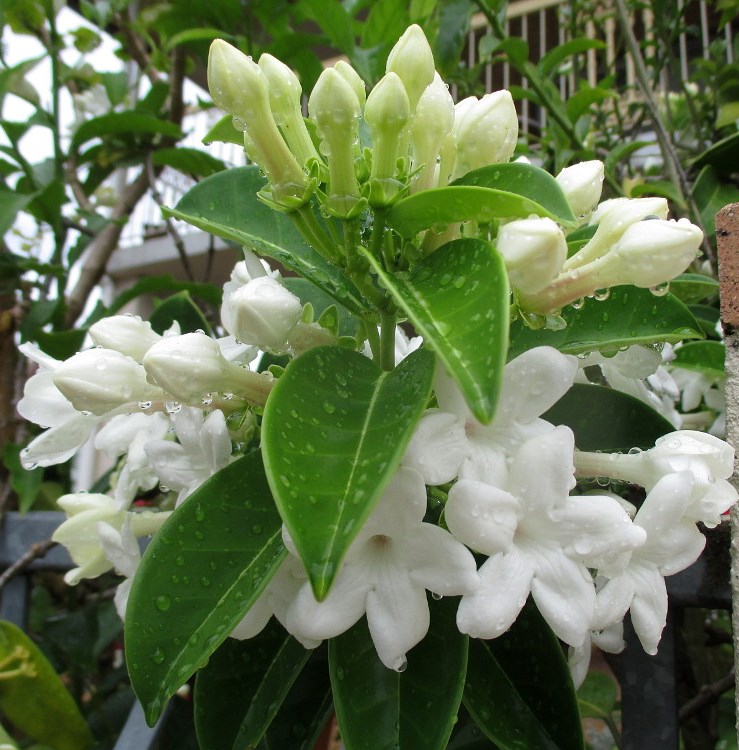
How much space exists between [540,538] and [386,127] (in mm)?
329

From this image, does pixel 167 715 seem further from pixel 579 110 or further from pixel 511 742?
pixel 579 110

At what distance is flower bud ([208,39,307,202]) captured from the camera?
562 mm

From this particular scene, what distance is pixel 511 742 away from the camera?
0.59m

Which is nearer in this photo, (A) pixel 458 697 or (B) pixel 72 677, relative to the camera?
(A) pixel 458 697

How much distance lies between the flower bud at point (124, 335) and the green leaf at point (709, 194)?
0.86 m

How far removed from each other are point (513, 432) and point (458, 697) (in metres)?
0.21

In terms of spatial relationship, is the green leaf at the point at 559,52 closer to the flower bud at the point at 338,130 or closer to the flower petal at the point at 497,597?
the flower bud at the point at 338,130

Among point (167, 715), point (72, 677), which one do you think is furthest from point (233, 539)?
point (72, 677)

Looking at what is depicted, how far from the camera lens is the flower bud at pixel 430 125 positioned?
1.94 ft

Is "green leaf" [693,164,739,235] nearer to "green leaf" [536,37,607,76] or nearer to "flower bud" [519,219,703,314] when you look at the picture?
"green leaf" [536,37,607,76]

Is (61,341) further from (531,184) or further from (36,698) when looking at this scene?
(531,184)

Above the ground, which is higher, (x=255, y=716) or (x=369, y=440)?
(x=369, y=440)

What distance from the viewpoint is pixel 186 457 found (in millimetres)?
620

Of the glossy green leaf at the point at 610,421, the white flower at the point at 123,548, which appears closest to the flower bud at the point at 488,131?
the glossy green leaf at the point at 610,421
